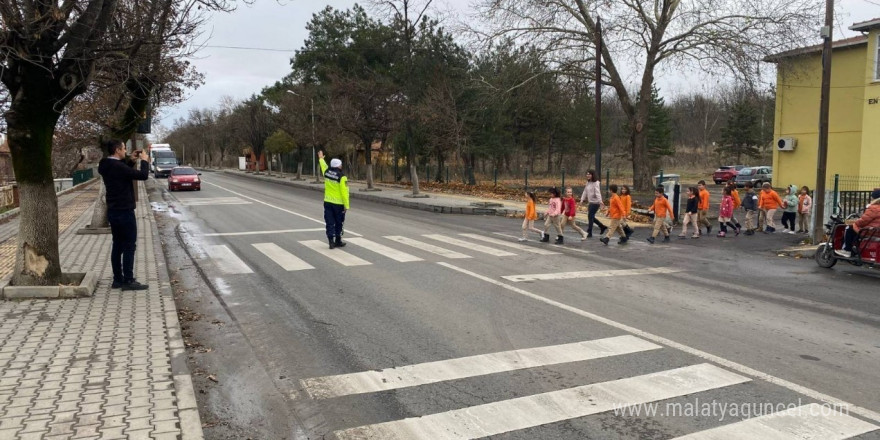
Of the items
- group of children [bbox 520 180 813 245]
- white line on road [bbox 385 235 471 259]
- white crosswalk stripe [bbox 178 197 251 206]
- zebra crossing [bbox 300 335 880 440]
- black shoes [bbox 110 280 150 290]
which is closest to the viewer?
zebra crossing [bbox 300 335 880 440]

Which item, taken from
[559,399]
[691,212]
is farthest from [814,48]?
Answer: [559,399]

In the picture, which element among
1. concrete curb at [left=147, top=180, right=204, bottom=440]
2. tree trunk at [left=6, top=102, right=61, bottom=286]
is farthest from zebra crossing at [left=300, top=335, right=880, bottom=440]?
tree trunk at [left=6, top=102, right=61, bottom=286]

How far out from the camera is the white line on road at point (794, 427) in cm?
384

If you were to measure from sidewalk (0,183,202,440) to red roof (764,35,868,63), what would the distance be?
81.3 feet

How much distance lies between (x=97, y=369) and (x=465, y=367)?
9.71 feet

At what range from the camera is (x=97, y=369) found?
485cm

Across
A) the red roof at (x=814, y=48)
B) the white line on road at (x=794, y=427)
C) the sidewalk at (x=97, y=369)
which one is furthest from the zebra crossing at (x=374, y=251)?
the red roof at (x=814, y=48)

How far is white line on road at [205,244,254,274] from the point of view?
10.0m

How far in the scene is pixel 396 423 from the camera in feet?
13.5

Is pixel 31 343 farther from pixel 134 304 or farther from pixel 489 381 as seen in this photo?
pixel 489 381

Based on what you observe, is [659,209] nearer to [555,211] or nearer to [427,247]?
[555,211]

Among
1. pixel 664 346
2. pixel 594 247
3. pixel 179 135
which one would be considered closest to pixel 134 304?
pixel 664 346

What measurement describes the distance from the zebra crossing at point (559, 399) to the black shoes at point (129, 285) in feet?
13.4

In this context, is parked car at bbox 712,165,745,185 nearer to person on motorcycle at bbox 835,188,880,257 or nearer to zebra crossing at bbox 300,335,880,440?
person on motorcycle at bbox 835,188,880,257
